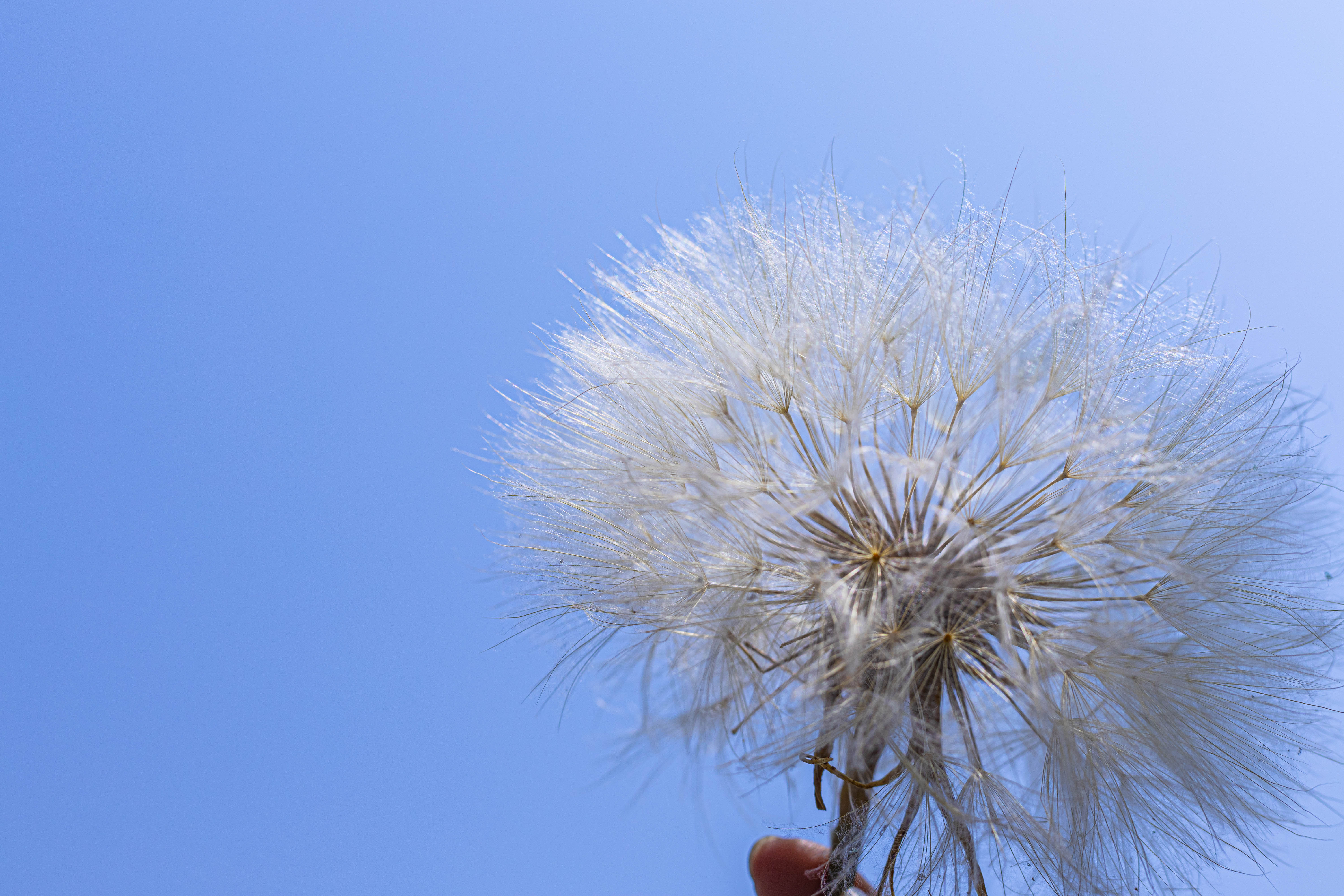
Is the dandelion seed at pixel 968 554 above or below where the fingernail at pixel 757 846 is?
above

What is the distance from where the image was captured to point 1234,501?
2070 mm

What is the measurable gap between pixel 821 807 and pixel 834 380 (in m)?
0.98

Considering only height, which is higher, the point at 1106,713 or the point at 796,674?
the point at 796,674

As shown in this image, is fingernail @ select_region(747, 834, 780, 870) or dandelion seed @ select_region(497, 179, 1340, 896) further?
fingernail @ select_region(747, 834, 780, 870)

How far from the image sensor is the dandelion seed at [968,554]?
192 cm

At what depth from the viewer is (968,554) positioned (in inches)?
75.8

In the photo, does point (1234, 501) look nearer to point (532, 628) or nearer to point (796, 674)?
point (796, 674)

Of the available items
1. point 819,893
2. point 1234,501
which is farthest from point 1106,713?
point 819,893

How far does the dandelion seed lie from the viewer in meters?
1.92

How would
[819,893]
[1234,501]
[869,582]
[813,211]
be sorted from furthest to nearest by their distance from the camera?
1. [813,211]
2. [819,893]
3. [1234,501]
4. [869,582]

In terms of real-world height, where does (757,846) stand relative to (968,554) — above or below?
below

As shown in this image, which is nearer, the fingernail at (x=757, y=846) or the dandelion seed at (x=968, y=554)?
the dandelion seed at (x=968, y=554)

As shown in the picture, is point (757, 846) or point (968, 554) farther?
point (757, 846)

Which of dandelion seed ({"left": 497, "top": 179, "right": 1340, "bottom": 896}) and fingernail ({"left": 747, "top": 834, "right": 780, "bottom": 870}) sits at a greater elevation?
dandelion seed ({"left": 497, "top": 179, "right": 1340, "bottom": 896})
